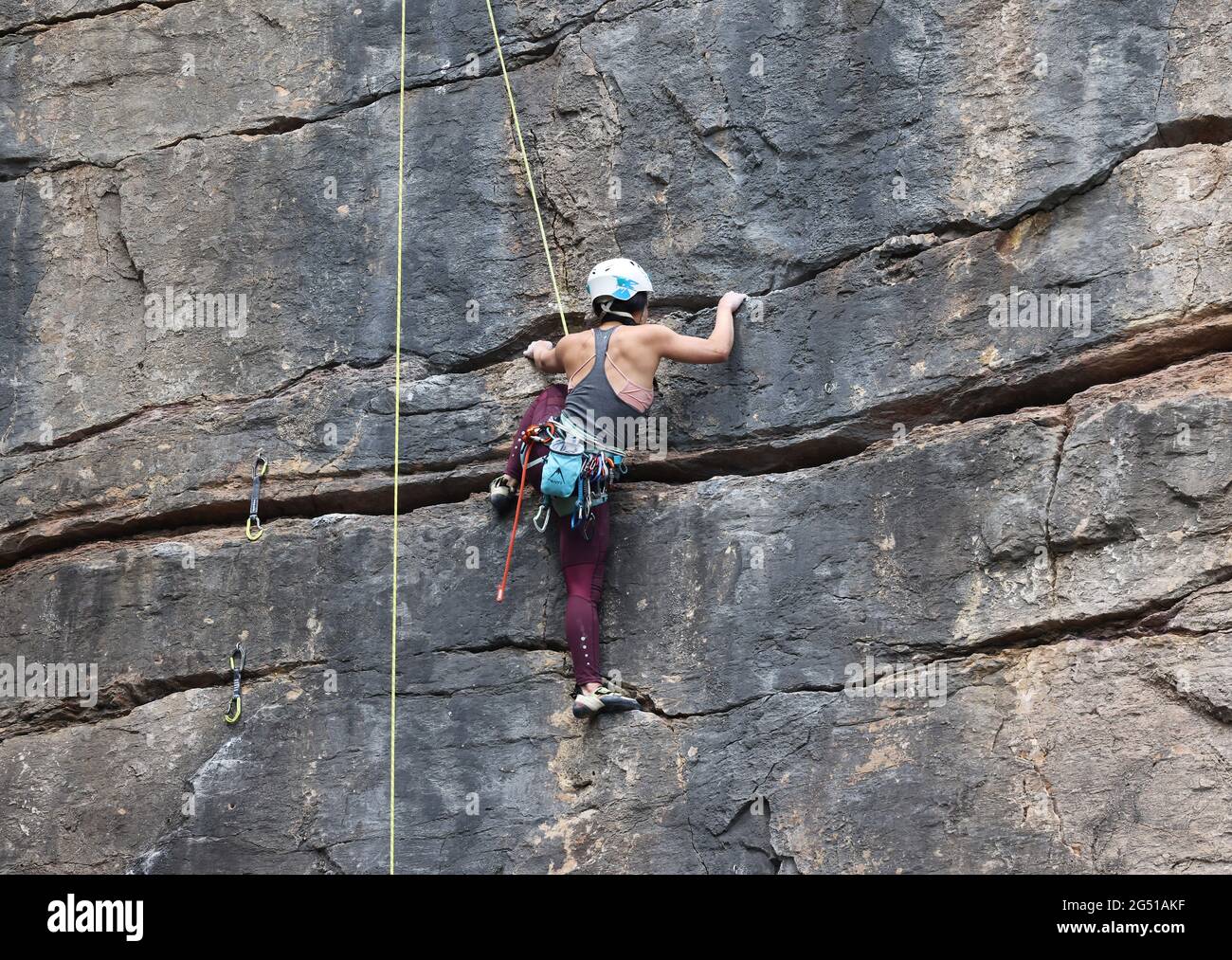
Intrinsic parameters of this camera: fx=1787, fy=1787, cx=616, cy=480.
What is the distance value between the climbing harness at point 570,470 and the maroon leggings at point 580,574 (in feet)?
0.13

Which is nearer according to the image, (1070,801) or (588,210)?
(1070,801)

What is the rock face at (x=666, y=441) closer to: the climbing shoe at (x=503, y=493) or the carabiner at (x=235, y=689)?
the carabiner at (x=235, y=689)


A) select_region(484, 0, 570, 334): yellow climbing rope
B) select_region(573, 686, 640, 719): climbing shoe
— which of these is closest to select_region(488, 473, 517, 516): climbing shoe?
select_region(484, 0, 570, 334): yellow climbing rope

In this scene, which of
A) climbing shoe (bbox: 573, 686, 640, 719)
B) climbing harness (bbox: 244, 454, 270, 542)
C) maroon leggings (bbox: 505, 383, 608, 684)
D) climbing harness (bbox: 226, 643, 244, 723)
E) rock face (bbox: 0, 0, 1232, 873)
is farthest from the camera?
climbing harness (bbox: 244, 454, 270, 542)

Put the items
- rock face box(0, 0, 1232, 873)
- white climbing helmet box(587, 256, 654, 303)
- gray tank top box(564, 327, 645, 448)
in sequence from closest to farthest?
rock face box(0, 0, 1232, 873) < gray tank top box(564, 327, 645, 448) < white climbing helmet box(587, 256, 654, 303)

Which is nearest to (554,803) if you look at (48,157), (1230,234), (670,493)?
(670,493)

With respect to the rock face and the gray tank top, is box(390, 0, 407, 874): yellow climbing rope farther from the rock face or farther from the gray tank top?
the gray tank top

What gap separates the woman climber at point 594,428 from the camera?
8.52 metres

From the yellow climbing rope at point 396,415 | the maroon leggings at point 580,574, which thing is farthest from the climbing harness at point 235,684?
the maroon leggings at point 580,574

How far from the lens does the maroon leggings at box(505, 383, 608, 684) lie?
334 inches

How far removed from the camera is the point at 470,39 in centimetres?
1002

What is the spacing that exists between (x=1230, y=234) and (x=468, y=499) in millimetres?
3927
